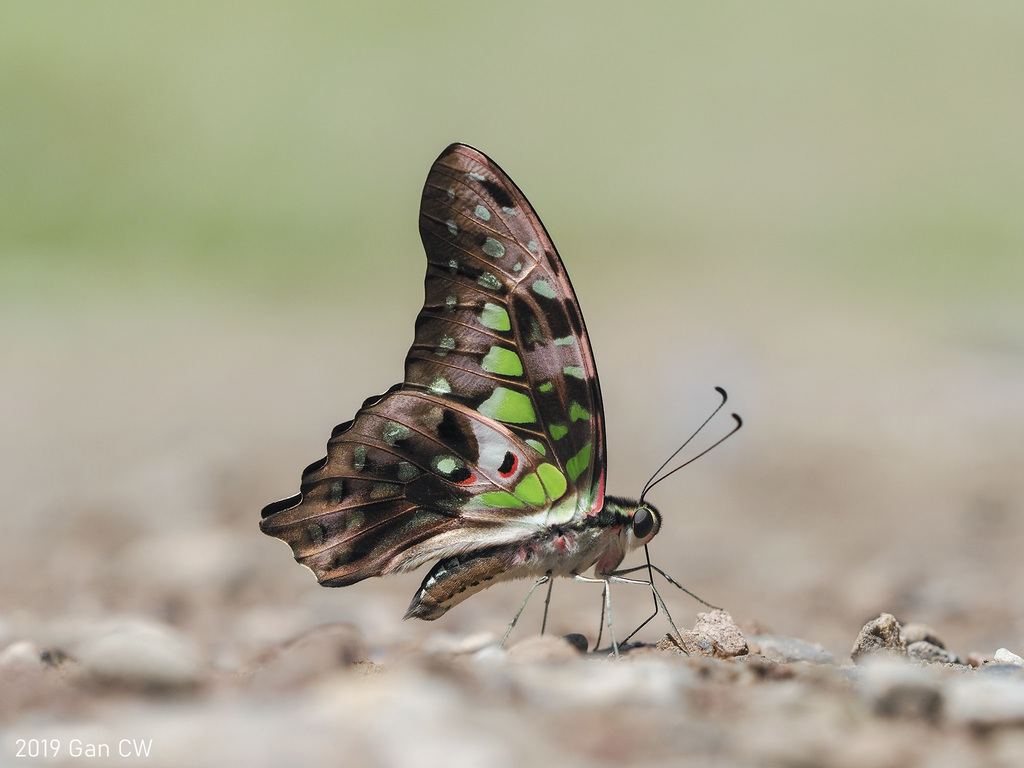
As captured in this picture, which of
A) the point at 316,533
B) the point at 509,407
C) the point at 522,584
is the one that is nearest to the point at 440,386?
the point at 509,407

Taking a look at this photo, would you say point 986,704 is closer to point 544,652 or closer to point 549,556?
point 544,652

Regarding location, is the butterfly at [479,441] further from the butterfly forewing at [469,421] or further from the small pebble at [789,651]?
the small pebble at [789,651]

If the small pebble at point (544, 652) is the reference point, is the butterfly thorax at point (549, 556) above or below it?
above

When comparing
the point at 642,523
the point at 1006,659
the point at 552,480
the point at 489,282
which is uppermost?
the point at 489,282

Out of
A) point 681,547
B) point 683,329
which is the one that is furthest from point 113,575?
point 683,329

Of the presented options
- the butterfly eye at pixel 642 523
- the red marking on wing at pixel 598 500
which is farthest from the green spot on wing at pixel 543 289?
the butterfly eye at pixel 642 523

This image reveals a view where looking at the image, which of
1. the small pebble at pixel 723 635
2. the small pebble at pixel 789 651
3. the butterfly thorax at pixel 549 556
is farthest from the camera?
the butterfly thorax at pixel 549 556

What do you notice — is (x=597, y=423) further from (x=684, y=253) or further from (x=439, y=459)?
(x=684, y=253)

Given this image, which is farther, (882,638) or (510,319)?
(510,319)
